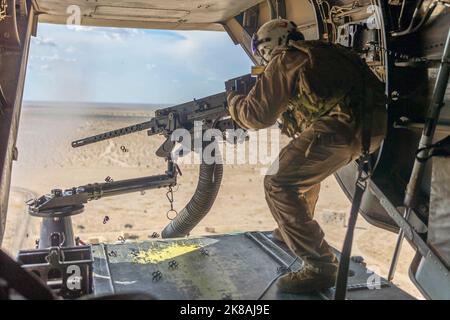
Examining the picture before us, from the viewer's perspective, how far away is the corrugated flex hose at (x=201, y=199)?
5.25 m

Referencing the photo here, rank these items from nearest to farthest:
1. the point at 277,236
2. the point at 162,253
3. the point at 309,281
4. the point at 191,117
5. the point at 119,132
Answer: the point at 309,281, the point at 162,253, the point at 277,236, the point at 191,117, the point at 119,132

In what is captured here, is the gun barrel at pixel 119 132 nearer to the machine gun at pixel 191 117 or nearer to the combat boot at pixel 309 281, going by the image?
the machine gun at pixel 191 117

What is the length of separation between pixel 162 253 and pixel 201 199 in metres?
1.36

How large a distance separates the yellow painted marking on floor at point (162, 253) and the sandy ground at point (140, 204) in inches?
113

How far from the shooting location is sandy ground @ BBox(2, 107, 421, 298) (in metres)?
11.5

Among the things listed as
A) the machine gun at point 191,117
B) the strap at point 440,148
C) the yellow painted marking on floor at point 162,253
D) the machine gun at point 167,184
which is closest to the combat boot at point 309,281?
the strap at point 440,148

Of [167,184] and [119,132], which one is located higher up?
[119,132]

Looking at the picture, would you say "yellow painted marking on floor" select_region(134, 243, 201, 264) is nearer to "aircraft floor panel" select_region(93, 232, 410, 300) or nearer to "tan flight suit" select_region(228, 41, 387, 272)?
"aircraft floor panel" select_region(93, 232, 410, 300)

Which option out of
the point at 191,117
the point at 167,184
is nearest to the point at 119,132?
the point at 167,184

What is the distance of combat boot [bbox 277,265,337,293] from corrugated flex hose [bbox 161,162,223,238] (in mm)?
2172

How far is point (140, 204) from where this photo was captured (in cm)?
1542

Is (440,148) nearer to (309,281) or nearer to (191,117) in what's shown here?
(309,281)

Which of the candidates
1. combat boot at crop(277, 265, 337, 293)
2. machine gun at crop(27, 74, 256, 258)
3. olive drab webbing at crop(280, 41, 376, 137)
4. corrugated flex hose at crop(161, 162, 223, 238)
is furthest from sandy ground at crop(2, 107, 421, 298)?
olive drab webbing at crop(280, 41, 376, 137)
